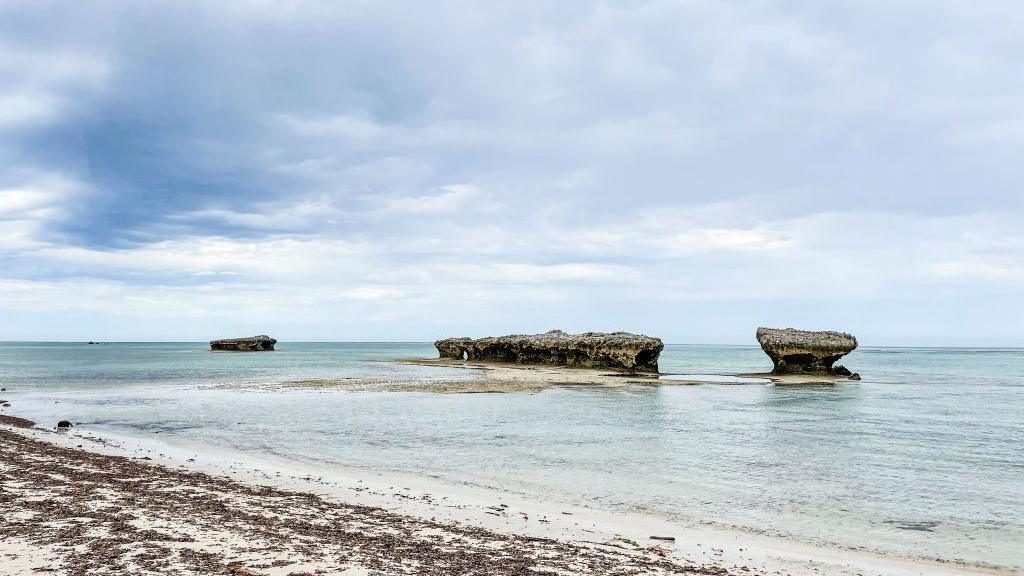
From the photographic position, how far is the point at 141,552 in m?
Result: 8.25

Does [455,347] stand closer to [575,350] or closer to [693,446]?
[575,350]

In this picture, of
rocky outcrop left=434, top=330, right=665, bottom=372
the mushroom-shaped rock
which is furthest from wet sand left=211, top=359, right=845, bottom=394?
the mushroom-shaped rock

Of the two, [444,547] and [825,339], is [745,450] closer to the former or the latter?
[444,547]

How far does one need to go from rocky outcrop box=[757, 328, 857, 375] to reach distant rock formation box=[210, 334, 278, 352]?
479 ft

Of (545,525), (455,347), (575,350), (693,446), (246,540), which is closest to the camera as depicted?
(246,540)

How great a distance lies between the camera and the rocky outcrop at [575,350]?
71188 millimetres

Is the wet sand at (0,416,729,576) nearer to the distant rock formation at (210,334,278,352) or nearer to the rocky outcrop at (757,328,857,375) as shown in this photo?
the rocky outcrop at (757,328,857,375)

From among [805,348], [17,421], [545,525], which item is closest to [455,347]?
[805,348]

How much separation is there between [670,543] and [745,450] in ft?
37.8

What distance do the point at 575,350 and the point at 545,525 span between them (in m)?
68.1

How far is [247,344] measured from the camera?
571 ft

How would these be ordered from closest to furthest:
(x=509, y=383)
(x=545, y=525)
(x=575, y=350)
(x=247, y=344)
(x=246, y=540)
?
(x=246, y=540) < (x=545, y=525) < (x=509, y=383) < (x=575, y=350) < (x=247, y=344)

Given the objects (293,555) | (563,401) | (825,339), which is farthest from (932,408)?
(293,555)

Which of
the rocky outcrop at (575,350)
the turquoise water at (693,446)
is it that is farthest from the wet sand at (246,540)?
the rocky outcrop at (575,350)
